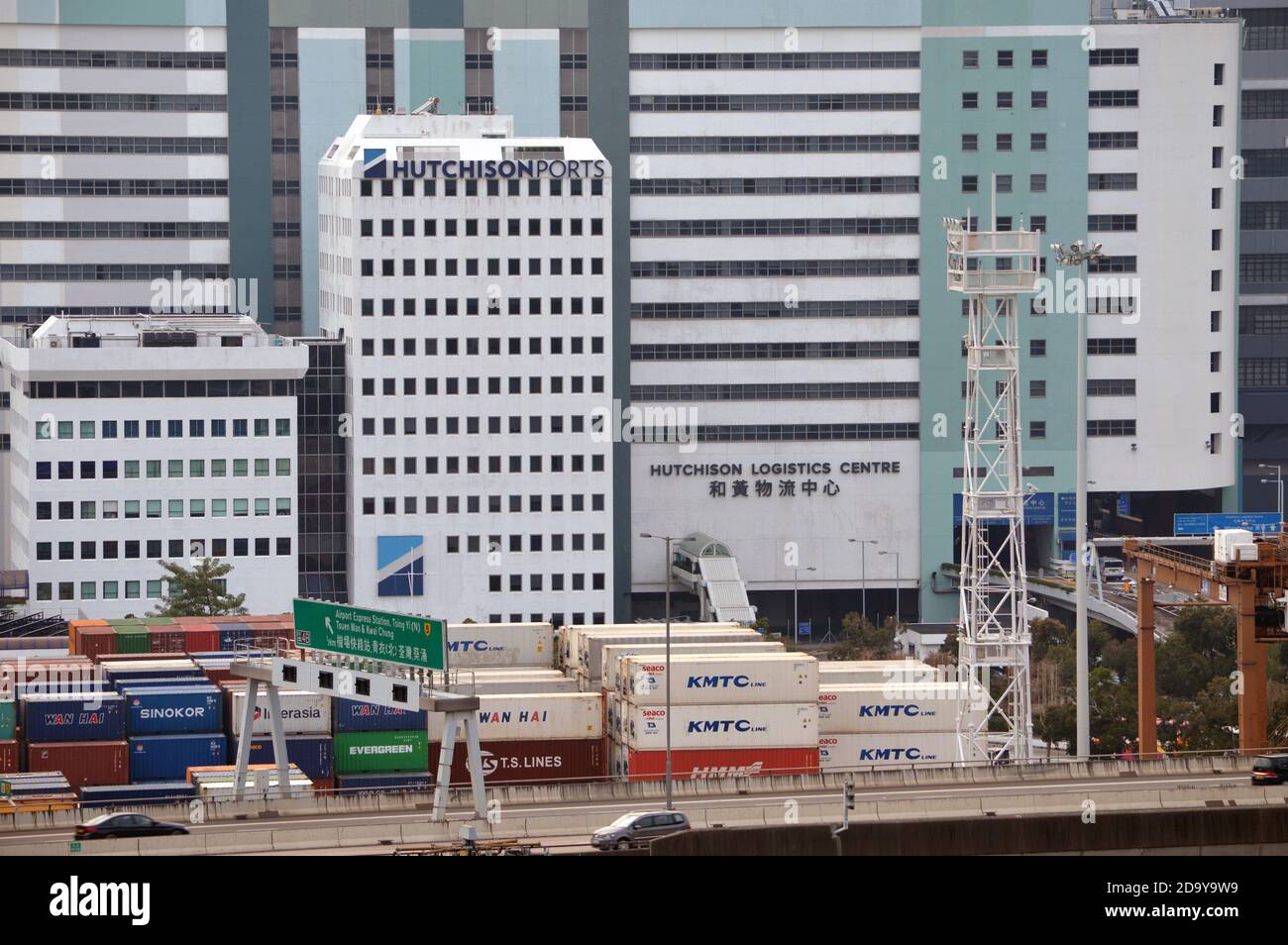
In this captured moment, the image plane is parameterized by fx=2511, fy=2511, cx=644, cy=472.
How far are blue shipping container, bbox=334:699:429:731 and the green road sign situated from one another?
35.4 ft

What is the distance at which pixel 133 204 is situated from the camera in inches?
6417

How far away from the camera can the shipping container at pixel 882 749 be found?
8756 centimetres

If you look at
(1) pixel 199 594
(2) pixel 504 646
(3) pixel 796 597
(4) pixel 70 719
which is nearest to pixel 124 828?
(4) pixel 70 719

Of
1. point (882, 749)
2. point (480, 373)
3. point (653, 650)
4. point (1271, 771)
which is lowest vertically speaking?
point (882, 749)

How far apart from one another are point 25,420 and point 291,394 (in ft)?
49.4

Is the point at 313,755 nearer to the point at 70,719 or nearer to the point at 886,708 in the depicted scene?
the point at 70,719

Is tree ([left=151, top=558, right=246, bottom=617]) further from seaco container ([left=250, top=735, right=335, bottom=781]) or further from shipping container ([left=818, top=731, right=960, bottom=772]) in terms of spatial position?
shipping container ([left=818, top=731, right=960, bottom=772])

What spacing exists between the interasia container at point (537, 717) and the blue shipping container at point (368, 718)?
205 centimetres

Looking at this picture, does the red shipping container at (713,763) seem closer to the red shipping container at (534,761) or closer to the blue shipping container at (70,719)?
the red shipping container at (534,761)

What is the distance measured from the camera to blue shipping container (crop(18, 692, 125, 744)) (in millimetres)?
80062

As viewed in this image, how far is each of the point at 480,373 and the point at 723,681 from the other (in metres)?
66.7

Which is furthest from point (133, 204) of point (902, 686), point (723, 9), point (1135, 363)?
point (902, 686)

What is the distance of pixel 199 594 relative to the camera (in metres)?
130

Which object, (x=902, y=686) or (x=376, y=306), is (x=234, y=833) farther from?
(x=376, y=306)
